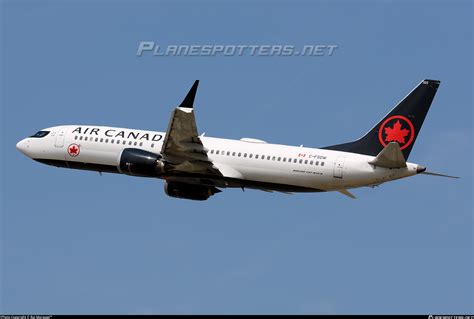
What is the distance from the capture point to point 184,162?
6631 centimetres

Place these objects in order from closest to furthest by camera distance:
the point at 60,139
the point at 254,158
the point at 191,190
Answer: the point at 254,158 → the point at 191,190 → the point at 60,139

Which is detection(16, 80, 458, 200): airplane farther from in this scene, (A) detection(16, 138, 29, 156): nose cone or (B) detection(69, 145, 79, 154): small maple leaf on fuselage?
(A) detection(16, 138, 29, 156): nose cone

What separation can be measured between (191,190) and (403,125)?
1426 cm

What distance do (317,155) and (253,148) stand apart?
14.3ft

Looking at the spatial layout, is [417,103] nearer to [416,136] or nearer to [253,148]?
[416,136]

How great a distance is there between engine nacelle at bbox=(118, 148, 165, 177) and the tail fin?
11297 millimetres

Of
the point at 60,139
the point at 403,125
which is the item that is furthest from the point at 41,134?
the point at 403,125

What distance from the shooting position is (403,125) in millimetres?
65312

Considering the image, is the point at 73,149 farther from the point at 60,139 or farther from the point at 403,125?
the point at 403,125

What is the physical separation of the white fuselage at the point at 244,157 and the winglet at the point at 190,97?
6.52 meters

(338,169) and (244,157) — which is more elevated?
(244,157)

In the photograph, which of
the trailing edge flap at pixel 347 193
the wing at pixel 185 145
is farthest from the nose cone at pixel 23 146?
the trailing edge flap at pixel 347 193

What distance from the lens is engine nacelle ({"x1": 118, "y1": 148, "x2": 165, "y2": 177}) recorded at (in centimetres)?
6675

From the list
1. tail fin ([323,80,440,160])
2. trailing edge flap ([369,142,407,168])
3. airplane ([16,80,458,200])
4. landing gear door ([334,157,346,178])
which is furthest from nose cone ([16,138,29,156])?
trailing edge flap ([369,142,407,168])
